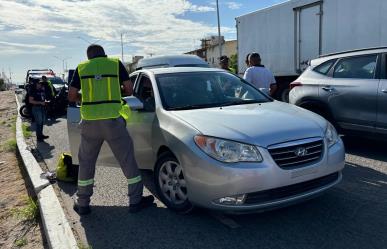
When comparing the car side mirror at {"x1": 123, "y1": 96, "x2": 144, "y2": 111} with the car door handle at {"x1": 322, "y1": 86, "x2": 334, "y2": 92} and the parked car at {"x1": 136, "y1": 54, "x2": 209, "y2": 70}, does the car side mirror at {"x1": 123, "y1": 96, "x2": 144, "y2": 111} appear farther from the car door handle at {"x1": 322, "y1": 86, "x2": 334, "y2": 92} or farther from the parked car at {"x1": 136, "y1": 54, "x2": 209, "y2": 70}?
the parked car at {"x1": 136, "y1": 54, "x2": 209, "y2": 70}

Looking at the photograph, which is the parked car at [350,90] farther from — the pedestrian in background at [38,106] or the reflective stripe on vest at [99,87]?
the pedestrian in background at [38,106]

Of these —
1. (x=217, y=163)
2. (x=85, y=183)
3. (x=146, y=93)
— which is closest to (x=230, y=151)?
(x=217, y=163)

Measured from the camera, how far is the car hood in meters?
3.76

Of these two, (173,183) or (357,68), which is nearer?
(173,183)

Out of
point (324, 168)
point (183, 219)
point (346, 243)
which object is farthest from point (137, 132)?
point (346, 243)

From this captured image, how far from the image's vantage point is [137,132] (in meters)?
5.06

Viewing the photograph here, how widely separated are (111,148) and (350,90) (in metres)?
3.95

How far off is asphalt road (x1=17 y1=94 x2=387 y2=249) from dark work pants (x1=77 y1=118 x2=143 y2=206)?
0.26 meters

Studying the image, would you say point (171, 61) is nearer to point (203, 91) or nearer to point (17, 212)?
point (203, 91)

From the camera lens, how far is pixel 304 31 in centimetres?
1108

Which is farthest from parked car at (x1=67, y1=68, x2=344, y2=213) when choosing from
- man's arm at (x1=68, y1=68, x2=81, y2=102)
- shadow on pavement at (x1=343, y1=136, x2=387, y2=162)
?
shadow on pavement at (x1=343, y1=136, x2=387, y2=162)

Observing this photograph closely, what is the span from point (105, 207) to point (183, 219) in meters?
1.06

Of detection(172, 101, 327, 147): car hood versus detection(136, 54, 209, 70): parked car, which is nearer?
detection(172, 101, 327, 147): car hood

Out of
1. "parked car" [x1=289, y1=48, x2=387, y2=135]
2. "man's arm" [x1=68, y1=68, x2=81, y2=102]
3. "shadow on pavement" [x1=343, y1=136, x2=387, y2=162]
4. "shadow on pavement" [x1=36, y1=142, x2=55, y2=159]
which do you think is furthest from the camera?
"shadow on pavement" [x1=36, y1=142, x2=55, y2=159]
